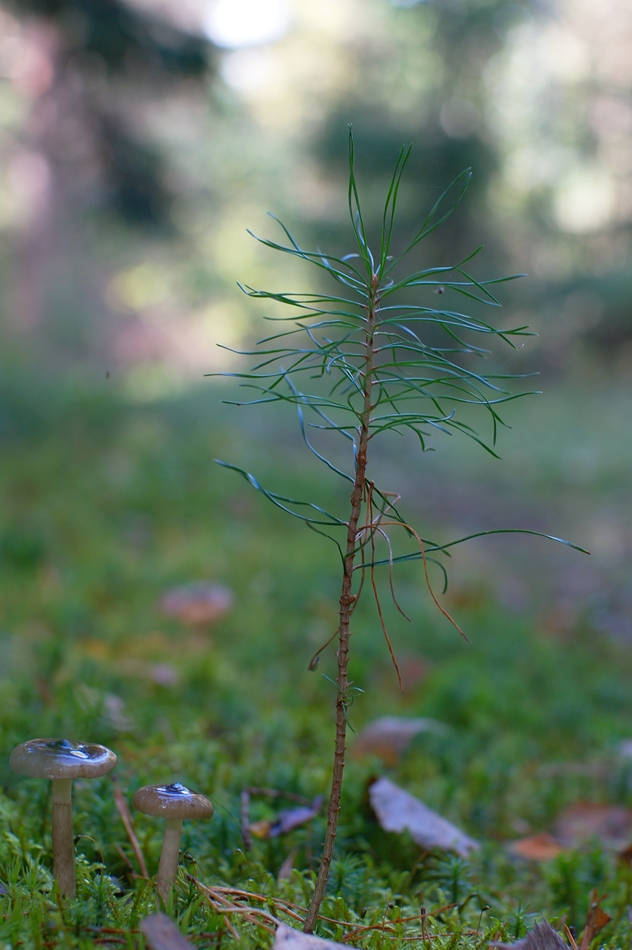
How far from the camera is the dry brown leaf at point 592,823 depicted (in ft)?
6.84

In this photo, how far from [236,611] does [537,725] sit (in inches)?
60.9

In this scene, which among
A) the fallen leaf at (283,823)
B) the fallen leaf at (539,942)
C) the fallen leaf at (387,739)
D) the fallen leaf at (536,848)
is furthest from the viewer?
the fallen leaf at (387,739)

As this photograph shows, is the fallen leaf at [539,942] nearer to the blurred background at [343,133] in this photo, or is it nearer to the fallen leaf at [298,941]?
the fallen leaf at [298,941]

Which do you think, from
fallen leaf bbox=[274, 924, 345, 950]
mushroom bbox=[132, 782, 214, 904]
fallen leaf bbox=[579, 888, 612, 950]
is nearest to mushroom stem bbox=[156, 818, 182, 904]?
mushroom bbox=[132, 782, 214, 904]

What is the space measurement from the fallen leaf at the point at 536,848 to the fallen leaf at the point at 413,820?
261 millimetres

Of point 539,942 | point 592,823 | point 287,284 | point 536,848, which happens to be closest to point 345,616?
point 539,942

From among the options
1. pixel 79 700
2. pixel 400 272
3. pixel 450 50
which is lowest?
pixel 79 700

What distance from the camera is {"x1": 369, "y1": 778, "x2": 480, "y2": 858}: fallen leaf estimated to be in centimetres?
160

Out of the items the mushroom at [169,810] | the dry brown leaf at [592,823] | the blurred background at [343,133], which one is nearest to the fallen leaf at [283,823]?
the mushroom at [169,810]

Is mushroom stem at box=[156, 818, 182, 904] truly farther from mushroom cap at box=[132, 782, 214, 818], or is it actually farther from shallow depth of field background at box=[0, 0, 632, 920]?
shallow depth of field background at box=[0, 0, 632, 920]

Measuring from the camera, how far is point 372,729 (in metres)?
2.44

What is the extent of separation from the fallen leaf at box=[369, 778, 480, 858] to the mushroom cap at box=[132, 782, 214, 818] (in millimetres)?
628

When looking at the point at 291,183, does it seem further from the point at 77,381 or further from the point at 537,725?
the point at 537,725

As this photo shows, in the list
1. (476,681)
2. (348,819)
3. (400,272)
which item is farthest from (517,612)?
(400,272)
